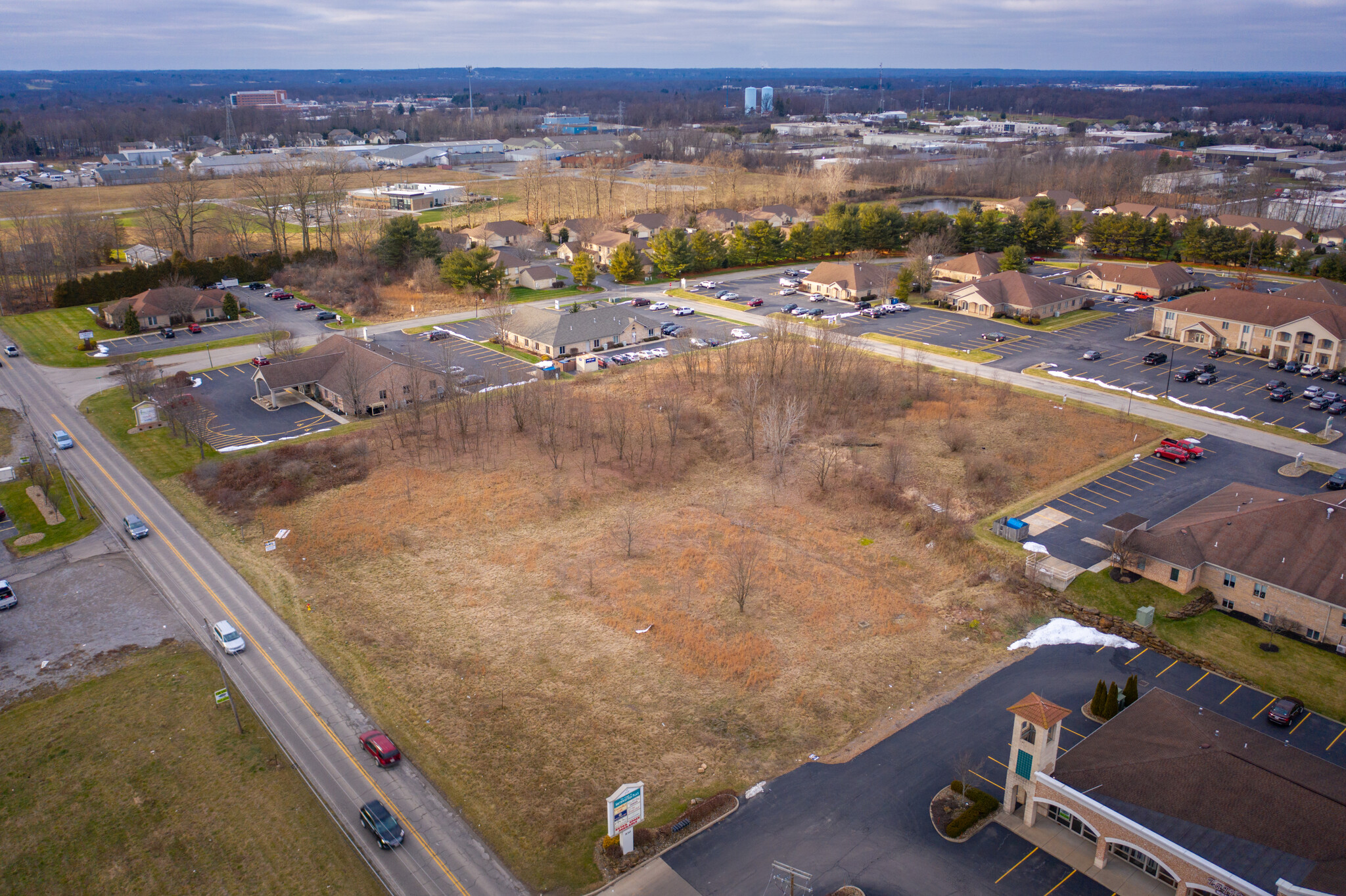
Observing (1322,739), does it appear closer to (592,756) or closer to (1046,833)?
(1046,833)

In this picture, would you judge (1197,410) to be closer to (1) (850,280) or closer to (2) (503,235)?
(1) (850,280)

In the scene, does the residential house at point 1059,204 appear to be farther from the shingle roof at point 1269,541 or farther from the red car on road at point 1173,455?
the shingle roof at point 1269,541

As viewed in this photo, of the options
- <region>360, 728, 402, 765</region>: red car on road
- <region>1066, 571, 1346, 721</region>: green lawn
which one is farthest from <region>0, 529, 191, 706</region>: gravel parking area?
<region>1066, 571, 1346, 721</region>: green lawn

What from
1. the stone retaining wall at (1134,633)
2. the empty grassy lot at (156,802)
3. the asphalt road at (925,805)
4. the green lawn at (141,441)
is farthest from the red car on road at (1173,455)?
the green lawn at (141,441)

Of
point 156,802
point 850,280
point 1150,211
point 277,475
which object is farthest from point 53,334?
point 1150,211

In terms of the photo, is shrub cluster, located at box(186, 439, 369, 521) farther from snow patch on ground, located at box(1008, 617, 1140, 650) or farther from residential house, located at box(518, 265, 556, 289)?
residential house, located at box(518, 265, 556, 289)

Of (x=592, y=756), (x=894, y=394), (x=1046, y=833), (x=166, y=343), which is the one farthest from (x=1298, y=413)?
(x=166, y=343)
